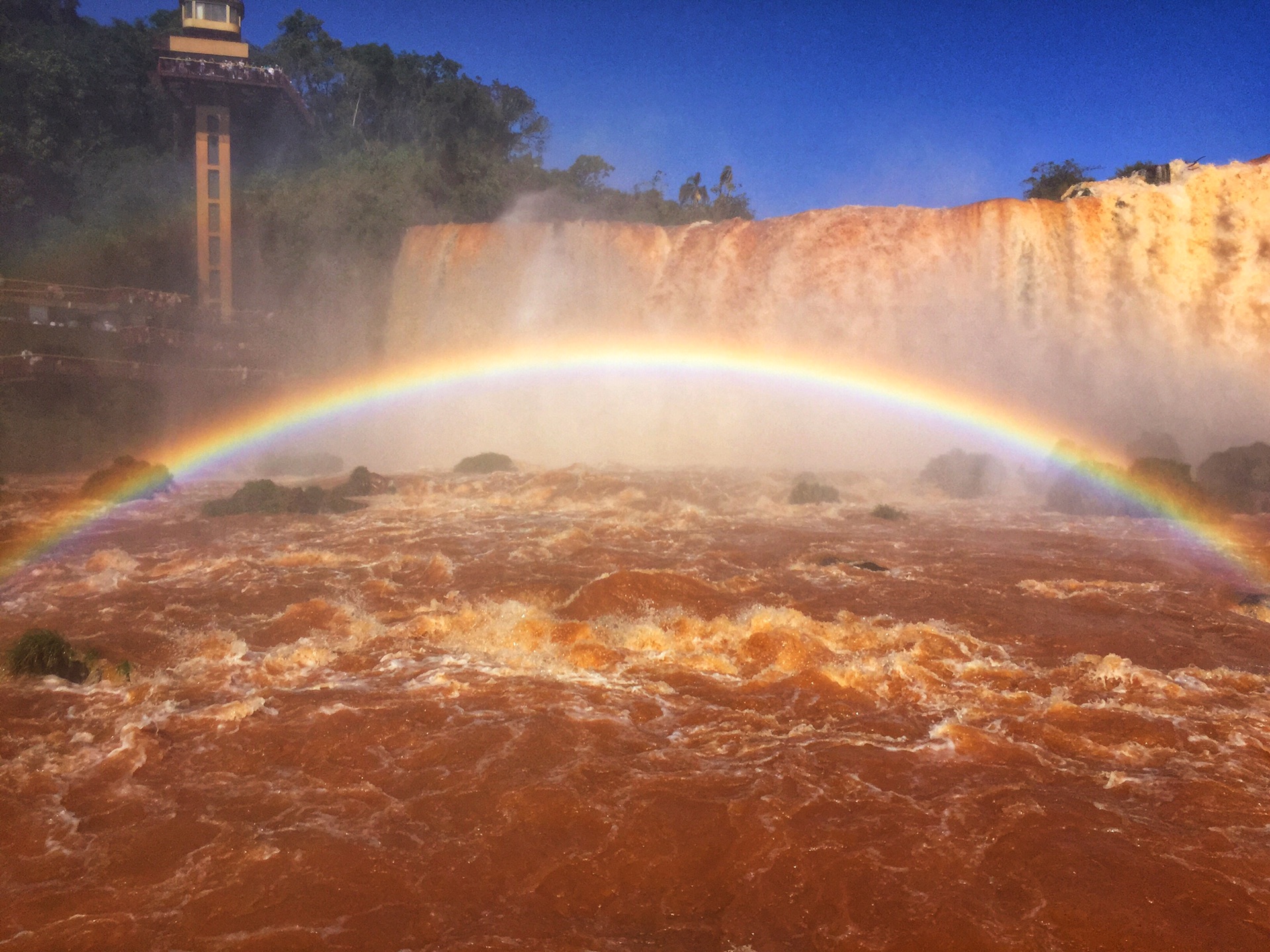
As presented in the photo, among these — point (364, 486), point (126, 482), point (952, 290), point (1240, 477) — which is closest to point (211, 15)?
point (126, 482)

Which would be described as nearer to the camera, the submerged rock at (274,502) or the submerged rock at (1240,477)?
the submerged rock at (274,502)

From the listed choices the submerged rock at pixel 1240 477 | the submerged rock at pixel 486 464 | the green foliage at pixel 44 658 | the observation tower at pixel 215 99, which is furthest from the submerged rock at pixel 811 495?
the observation tower at pixel 215 99

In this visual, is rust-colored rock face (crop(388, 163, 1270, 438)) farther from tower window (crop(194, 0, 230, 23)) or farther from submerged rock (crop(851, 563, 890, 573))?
submerged rock (crop(851, 563, 890, 573))

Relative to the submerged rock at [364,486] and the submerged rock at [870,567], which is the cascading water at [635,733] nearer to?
the submerged rock at [870,567]

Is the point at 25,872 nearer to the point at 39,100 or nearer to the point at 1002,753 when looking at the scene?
the point at 1002,753

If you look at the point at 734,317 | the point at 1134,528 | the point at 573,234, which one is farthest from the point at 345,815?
the point at 573,234

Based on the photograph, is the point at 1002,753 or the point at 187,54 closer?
the point at 1002,753

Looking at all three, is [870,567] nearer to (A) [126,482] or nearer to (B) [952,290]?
(B) [952,290]
